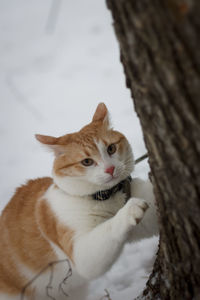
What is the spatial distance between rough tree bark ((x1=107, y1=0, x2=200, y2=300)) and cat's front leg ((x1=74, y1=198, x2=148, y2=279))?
0.18m

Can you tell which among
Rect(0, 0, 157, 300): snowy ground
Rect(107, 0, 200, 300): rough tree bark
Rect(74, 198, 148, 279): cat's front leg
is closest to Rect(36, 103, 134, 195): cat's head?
Rect(74, 198, 148, 279): cat's front leg

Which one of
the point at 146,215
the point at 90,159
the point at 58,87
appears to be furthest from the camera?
the point at 58,87

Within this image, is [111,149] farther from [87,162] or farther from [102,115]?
[102,115]

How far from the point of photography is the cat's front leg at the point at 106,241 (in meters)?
1.71

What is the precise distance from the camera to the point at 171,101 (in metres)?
1.16

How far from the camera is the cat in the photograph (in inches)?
81.7

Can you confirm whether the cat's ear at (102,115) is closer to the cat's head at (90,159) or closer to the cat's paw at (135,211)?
the cat's head at (90,159)

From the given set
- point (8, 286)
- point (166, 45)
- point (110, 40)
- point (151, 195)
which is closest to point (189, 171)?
point (166, 45)

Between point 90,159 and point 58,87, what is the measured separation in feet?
12.1

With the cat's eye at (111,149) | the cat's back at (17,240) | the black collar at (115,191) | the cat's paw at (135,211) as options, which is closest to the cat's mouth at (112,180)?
the black collar at (115,191)

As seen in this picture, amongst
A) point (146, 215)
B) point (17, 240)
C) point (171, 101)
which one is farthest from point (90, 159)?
point (171, 101)

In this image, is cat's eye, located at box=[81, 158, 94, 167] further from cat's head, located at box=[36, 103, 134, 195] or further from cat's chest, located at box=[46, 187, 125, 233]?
cat's chest, located at box=[46, 187, 125, 233]

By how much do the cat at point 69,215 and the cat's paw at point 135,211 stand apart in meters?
0.28

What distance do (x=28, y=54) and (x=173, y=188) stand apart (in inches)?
241
